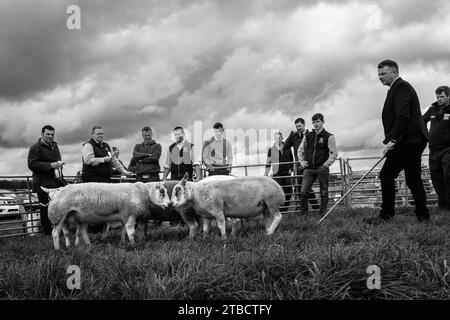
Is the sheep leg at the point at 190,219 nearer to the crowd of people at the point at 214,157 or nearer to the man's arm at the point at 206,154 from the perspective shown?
the crowd of people at the point at 214,157

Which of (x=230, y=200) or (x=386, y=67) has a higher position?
(x=386, y=67)

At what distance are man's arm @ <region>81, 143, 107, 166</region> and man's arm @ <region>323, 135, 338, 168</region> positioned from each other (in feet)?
14.7

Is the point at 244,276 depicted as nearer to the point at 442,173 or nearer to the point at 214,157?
the point at 214,157

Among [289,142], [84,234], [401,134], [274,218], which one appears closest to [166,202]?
[84,234]

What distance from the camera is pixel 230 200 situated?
20.8 ft

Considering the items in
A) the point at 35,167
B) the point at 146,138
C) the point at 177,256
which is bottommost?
the point at 177,256

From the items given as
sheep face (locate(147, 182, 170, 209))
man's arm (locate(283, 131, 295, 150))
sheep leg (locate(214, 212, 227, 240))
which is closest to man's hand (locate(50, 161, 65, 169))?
sheep face (locate(147, 182, 170, 209))

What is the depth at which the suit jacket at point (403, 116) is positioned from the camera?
20.1 ft

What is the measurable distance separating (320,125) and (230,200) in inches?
136

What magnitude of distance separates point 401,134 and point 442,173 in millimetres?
3439

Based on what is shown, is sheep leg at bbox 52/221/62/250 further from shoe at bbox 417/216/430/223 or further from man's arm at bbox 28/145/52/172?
shoe at bbox 417/216/430/223

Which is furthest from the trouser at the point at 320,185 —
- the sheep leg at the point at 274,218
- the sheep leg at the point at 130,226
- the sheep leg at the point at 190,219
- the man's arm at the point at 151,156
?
the sheep leg at the point at 130,226
